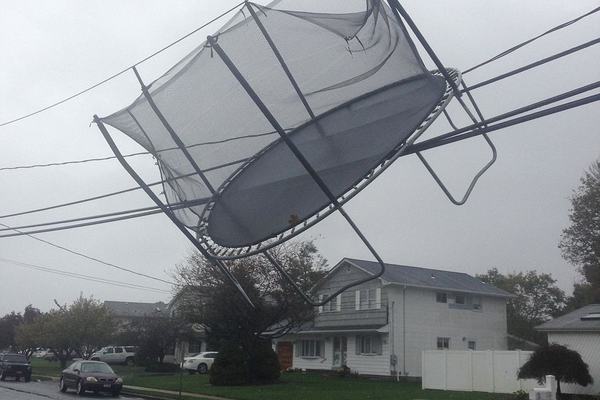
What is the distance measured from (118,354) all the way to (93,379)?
29212 millimetres

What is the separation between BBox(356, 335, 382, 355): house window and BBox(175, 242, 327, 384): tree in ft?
25.2

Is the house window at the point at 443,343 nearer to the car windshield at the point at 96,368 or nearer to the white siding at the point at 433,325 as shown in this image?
the white siding at the point at 433,325

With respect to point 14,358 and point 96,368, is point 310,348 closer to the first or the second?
point 14,358

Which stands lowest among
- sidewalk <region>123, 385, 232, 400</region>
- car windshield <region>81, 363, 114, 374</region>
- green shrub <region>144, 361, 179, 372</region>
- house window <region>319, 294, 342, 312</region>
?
sidewalk <region>123, 385, 232, 400</region>

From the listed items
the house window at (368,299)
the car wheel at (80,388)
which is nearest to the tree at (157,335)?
the house window at (368,299)

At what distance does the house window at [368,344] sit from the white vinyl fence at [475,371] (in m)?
6.45

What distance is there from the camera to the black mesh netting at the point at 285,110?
7129 mm

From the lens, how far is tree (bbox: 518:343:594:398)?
2439cm

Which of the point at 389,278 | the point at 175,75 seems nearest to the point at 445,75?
the point at 175,75

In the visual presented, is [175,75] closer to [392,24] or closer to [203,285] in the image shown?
[392,24]

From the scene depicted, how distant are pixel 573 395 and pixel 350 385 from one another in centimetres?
960

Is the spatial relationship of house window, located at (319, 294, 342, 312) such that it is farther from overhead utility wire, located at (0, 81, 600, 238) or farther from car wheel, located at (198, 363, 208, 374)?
overhead utility wire, located at (0, 81, 600, 238)

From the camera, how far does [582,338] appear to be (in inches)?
1101

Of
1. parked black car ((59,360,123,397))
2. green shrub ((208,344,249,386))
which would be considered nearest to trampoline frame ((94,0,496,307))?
parked black car ((59,360,123,397))
